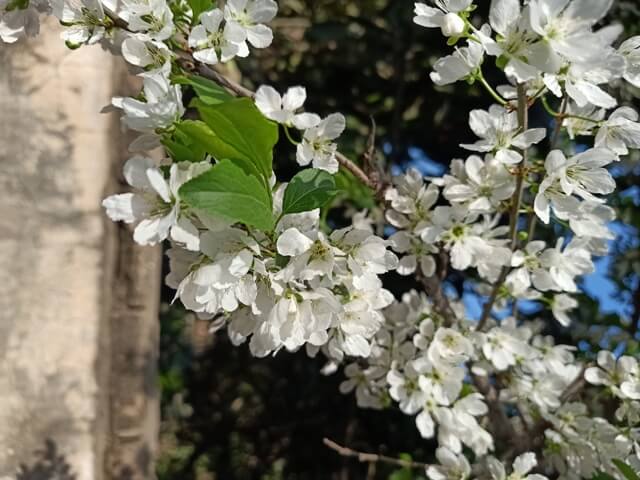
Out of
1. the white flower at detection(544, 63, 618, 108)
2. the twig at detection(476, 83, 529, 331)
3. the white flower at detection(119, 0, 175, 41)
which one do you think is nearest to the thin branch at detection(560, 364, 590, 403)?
the twig at detection(476, 83, 529, 331)

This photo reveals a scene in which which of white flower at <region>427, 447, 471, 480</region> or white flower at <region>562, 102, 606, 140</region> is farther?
white flower at <region>427, 447, 471, 480</region>

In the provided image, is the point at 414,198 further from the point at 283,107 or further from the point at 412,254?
the point at 283,107

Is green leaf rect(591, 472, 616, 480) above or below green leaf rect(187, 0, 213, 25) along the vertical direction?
below

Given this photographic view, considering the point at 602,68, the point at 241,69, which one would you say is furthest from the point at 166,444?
the point at 602,68

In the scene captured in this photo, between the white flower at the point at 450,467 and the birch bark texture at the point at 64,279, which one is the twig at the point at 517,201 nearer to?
the white flower at the point at 450,467

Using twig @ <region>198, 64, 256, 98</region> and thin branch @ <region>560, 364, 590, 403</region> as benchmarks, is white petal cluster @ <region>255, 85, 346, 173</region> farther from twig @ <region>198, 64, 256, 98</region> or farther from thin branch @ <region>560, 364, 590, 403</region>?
thin branch @ <region>560, 364, 590, 403</region>

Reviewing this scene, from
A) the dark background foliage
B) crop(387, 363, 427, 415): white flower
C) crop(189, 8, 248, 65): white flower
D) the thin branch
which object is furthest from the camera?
the dark background foliage
